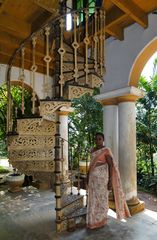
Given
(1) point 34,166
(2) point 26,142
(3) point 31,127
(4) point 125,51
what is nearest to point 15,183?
(1) point 34,166

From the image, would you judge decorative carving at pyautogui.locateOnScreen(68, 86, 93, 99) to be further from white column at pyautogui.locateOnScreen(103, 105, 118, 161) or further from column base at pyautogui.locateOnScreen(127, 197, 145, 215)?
column base at pyautogui.locateOnScreen(127, 197, 145, 215)

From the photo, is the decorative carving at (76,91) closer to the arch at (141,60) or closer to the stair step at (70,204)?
the arch at (141,60)

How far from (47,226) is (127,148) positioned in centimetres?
174

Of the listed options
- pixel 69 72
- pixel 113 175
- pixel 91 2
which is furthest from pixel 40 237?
pixel 91 2

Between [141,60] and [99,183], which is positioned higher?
[141,60]

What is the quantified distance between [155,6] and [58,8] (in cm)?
144

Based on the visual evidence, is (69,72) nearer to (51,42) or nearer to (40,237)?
(51,42)

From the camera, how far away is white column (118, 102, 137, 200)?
3.95 m

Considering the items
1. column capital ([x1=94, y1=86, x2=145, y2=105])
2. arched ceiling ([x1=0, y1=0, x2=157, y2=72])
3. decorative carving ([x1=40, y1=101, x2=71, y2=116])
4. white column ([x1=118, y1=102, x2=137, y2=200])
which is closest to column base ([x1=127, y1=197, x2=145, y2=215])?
white column ([x1=118, y1=102, x2=137, y2=200])

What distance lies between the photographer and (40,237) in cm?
304

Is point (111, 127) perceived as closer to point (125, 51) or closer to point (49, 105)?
point (125, 51)

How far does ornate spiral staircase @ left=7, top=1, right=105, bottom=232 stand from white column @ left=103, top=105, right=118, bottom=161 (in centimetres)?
115

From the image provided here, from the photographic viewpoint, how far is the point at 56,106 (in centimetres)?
264

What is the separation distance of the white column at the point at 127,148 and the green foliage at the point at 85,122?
306 centimetres
